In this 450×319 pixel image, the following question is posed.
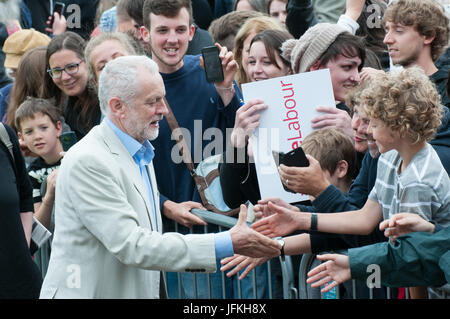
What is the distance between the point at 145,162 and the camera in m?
4.10

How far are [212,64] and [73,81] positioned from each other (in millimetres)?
1696

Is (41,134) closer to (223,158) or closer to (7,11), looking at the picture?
(223,158)

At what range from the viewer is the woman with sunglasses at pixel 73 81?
6.29 metres

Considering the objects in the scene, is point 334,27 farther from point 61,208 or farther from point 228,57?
point 61,208

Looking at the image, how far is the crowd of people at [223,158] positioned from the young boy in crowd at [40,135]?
0.01m

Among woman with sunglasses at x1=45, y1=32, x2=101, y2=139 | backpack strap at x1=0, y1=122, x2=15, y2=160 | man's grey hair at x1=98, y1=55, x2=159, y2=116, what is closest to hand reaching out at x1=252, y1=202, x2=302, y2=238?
man's grey hair at x1=98, y1=55, x2=159, y2=116

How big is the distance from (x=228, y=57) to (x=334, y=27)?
2.33ft

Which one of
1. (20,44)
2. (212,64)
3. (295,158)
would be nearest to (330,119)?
(295,158)

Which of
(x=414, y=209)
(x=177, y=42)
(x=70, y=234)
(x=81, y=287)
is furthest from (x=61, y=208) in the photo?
Answer: (x=177, y=42)

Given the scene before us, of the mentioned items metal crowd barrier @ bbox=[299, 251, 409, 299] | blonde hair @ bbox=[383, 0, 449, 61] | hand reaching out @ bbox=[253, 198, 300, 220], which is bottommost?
metal crowd barrier @ bbox=[299, 251, 409, 299]

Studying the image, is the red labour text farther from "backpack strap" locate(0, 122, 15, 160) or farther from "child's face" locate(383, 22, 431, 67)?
"backpack strap" locate(0, 122, 15, 160)

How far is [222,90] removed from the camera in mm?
5305

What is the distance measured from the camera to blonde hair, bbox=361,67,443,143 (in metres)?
3.71

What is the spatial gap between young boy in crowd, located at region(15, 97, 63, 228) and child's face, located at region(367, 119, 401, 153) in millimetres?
3088
